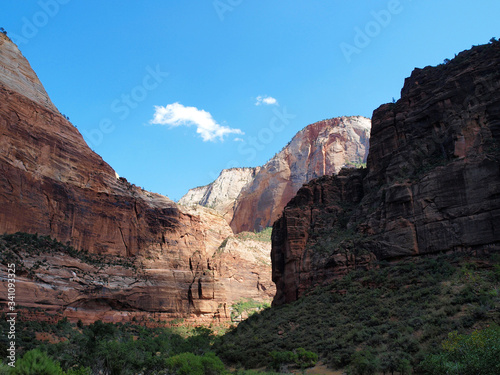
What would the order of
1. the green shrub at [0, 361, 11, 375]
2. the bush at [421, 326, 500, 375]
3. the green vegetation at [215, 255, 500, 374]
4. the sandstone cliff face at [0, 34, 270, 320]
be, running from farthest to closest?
the sandstone cliff face at [0, 34, 270, 320], the green vegetation at [215, 255, 500, 374], the bush at [421, 326, 500, 375], the green shrub at [0, 361, 11, 375]

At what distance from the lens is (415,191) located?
35.9 meters

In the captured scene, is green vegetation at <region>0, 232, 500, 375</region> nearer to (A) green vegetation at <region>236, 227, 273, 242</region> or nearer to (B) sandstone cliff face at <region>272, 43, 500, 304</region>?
(B) sandstone cliff face at <region>272, 43, 500, 304</region>

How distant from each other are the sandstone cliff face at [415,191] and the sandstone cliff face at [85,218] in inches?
1041

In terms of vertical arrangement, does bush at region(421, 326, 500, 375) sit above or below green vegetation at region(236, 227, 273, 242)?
below

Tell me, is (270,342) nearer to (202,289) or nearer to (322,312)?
(322,312)

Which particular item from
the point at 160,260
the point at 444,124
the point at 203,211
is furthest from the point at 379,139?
the point at 203,211

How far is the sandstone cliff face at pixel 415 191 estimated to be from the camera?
106 ft

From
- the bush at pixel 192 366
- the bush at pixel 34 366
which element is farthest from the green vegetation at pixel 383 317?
the bush at pixel 34 366

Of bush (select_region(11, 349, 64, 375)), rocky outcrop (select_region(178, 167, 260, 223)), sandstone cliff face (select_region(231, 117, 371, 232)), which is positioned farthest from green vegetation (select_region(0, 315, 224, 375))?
rocky outcrop (select_region(178, 167, 260, 223))

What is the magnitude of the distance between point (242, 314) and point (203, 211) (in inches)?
1244

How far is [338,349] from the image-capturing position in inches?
1088

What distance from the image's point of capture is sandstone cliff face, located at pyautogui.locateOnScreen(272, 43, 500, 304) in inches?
1271

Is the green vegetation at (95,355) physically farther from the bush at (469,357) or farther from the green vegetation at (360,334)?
the bush at (469,357)

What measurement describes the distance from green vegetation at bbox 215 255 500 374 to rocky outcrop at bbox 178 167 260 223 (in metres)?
106
